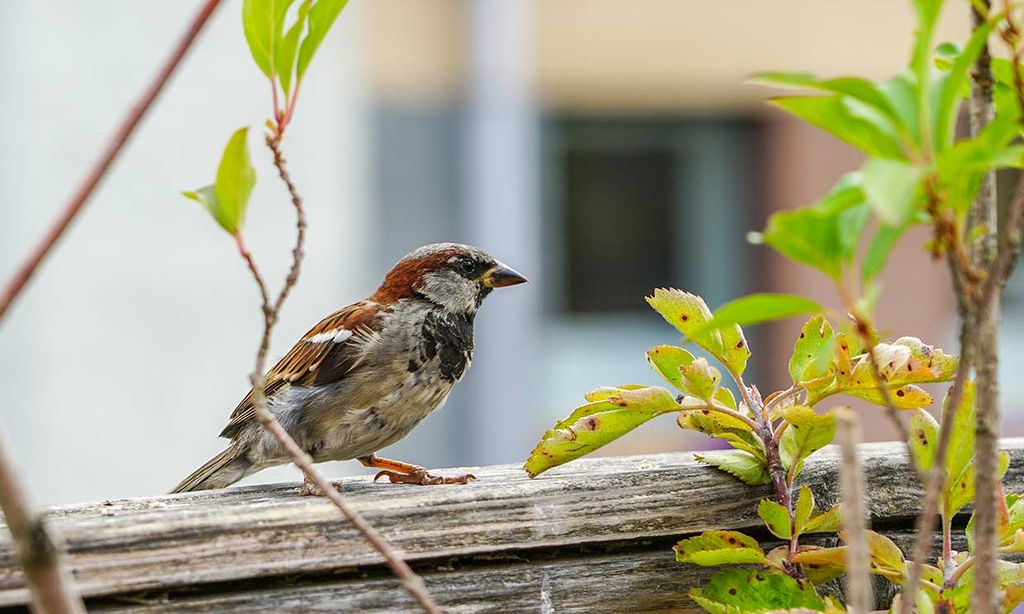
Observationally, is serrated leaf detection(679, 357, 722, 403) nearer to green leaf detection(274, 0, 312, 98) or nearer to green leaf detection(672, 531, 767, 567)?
green leaf detection(672, 531, 767, 567)

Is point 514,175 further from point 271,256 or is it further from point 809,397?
point 809,397

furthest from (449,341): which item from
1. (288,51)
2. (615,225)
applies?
(615,225)

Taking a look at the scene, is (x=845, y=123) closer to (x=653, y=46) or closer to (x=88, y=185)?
(x=88, y=185)

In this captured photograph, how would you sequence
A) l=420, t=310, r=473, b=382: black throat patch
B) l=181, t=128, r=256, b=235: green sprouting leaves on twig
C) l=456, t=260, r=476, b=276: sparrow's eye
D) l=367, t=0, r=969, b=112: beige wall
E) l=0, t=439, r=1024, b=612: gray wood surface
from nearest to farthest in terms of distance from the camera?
l=181, t=128, r=256, b=235: green sprouting leaves on twig → l=0, t=439, r=1024, b=612: gray wood surface → l=420, t=310, r=473, b=382: black throat patch → l=456, t=260, r=476, b=276: sparrow's eye → l=367, t=0, r=969, b=112: beige wall

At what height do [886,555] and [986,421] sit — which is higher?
[986,421]

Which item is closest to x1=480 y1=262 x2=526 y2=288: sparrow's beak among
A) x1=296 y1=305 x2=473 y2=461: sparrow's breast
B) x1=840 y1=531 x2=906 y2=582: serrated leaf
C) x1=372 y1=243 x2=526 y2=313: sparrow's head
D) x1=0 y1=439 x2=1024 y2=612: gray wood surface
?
x1=372 y1=243 x2=526 y2=313: sparrow's head

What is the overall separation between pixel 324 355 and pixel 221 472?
0.19m

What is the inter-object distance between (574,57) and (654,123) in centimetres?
68

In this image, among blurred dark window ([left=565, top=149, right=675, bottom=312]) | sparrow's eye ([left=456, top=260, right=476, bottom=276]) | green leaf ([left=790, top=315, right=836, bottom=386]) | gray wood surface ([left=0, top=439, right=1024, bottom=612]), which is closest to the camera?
gray wood surface ([left=0, top=439, right=1024, bottom=612])

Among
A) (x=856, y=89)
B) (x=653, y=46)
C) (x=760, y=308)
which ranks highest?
(x=653, y=46)

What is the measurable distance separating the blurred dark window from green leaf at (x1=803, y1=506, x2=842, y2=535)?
5.83 m

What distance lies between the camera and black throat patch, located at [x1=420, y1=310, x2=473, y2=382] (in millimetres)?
1724

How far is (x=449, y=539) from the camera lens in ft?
3.30

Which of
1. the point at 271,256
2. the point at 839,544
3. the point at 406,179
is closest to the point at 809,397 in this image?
the point at 839,544
